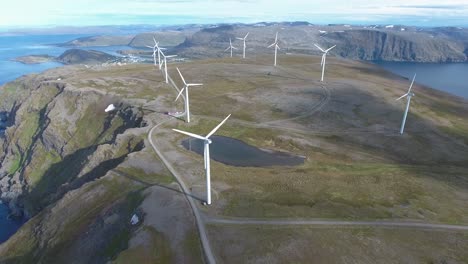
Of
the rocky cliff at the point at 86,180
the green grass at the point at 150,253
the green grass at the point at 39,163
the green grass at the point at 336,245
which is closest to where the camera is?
the green grass at the point at 336,245

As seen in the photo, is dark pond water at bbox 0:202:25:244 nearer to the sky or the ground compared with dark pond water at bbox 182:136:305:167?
nearer to the ground

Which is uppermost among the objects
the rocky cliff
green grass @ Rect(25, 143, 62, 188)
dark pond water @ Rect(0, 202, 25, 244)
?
the rocky cliff

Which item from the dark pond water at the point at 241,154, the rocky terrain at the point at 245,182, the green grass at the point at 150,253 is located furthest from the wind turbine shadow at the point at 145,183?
the dark pond water at the point at 241,154

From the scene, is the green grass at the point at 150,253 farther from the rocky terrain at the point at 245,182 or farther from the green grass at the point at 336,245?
the green grass at the point at 336,245

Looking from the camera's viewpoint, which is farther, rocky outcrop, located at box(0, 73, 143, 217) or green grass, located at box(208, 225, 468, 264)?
rocky outcrop, located at box(0, 73, 143, 217)

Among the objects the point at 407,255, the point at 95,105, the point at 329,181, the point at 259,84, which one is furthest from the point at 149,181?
the point at 259,84

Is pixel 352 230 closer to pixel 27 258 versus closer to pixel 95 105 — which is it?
pixel 27 258

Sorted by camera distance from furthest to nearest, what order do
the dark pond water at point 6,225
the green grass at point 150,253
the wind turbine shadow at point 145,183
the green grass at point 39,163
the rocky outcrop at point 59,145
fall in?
the green grass at point 39,163 < the dark pond water at point 6,225 < the rocky outcrop at point 59,145 < the wind turbine shadow at point 145,183 < the green grass at point 150,253

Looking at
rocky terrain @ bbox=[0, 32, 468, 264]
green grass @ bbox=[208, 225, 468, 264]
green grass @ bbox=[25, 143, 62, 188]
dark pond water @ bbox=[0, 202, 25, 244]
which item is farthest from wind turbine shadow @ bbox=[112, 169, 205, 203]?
green grass @ bbox=[25, 143, 62, 188]

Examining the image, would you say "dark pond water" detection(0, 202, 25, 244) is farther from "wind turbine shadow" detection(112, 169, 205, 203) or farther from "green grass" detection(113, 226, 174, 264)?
"green grass" detection(113, 226, 174, 264)
